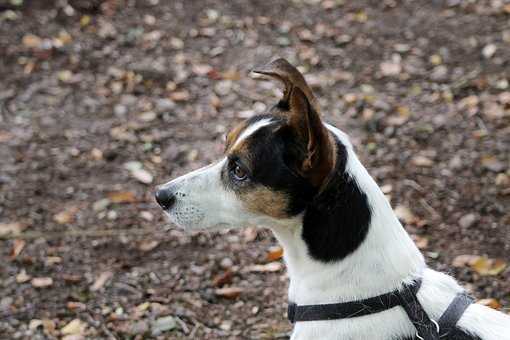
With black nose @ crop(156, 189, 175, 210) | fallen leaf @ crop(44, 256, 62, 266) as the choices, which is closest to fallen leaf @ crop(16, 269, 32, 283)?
fallen leaf @ crop(44, 256, 62, 266)

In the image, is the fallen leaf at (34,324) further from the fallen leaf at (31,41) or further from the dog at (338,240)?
the fallen leaf at (31,41)

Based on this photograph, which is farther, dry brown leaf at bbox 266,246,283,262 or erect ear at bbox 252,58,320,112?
dry brown leaf at bbox 266,246,283,262

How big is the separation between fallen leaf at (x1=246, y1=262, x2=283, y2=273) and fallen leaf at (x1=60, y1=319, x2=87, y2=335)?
1124mm

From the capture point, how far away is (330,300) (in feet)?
9.39

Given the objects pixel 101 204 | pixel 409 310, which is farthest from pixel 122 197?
pixel 409 310

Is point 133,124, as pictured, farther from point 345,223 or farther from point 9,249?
point 345,223

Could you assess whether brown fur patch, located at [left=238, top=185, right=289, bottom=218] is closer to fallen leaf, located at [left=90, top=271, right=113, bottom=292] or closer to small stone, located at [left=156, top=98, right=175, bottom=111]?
fallen leaf, located at [left=90, top=271, right=113, bottom=292]

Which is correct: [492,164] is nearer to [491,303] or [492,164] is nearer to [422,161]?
[422,161]

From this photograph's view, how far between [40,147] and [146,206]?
4.18ft

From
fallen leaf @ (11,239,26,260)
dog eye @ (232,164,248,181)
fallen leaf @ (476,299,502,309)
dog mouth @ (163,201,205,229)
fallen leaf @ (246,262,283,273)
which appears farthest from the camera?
fallen leaf @ (11,239,26,260)

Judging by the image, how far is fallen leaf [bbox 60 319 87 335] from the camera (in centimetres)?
412

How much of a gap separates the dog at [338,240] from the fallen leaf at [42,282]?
2.02m

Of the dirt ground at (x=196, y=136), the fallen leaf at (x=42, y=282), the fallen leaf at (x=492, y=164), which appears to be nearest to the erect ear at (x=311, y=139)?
the dirt ground at (x=196, y=136)

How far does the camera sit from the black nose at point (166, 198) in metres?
3.20
